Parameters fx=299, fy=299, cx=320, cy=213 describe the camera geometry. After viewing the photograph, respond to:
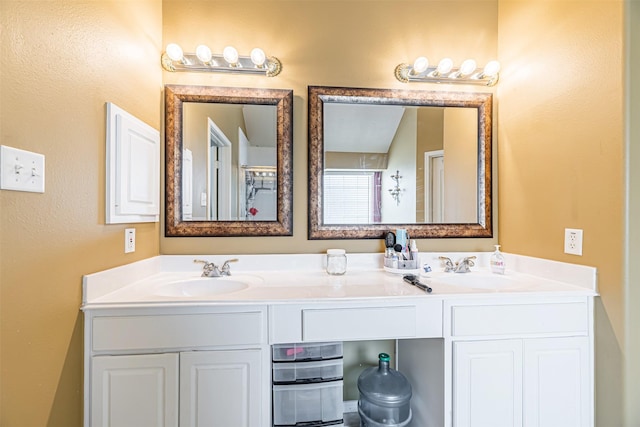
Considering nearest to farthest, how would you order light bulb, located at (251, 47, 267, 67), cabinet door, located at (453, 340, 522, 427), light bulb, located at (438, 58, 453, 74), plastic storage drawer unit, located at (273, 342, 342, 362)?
cabinet door, located at (453, 340, 522, 427) → plastic storage drawer unit, located at (273, 342, 342, 362) → light bulb, located at (251, 47, 267, 67) → light bulb, located at (438, 58, 453, 74)

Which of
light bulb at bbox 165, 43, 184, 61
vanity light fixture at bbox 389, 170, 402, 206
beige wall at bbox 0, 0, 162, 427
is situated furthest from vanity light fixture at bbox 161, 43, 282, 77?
vanity light fixture at bbox 389, 170, 402, 206

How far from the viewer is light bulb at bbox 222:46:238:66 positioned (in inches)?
61.5

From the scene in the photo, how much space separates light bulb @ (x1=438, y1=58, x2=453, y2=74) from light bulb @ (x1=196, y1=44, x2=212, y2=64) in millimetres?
1272

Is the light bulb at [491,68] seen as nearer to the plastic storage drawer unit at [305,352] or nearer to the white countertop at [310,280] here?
the white countertop at [310,280]

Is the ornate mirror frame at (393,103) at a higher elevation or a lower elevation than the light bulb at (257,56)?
lower

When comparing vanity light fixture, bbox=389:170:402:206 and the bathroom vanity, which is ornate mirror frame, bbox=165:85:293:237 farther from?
vanity light fixture, bbox=389:170:402:206

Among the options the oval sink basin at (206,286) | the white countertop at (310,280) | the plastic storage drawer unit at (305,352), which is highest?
the white countertop at (310,280)

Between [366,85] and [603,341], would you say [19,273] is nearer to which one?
[366,85]

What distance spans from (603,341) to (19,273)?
207cm

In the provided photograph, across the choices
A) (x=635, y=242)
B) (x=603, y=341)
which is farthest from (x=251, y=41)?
(x=603, y=341)

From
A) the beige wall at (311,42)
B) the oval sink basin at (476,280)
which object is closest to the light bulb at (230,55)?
the beige wall at (311,42)

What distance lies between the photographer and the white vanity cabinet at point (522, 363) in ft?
4.04

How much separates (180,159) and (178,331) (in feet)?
3.12

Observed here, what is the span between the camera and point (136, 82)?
140 centimetres
